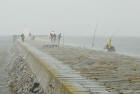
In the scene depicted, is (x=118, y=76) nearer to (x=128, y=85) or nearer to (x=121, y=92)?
(x=128, y=85)

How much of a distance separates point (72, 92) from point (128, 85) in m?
1.56

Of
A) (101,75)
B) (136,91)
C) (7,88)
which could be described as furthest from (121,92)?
(7,88)

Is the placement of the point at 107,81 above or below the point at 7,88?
above

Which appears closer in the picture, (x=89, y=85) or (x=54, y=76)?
(x=89, y=85)

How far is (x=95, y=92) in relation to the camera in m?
5.65

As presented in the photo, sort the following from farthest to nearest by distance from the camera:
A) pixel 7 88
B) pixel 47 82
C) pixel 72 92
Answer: pixel 7 88 → pixel 47 82 → pixel 72 92

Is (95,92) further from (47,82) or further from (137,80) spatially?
(47,82)

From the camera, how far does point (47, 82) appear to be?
834 centimetres

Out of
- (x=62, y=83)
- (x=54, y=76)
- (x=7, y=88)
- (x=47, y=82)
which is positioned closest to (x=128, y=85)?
(x=62, y=83)

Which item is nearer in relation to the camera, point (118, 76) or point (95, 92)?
point (95, 92)

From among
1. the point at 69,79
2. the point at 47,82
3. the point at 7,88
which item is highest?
the point at 69,79

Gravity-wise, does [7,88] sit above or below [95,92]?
below

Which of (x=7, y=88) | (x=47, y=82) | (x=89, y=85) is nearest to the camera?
Answer: (x=89, y=85)

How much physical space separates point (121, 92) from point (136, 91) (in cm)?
36
